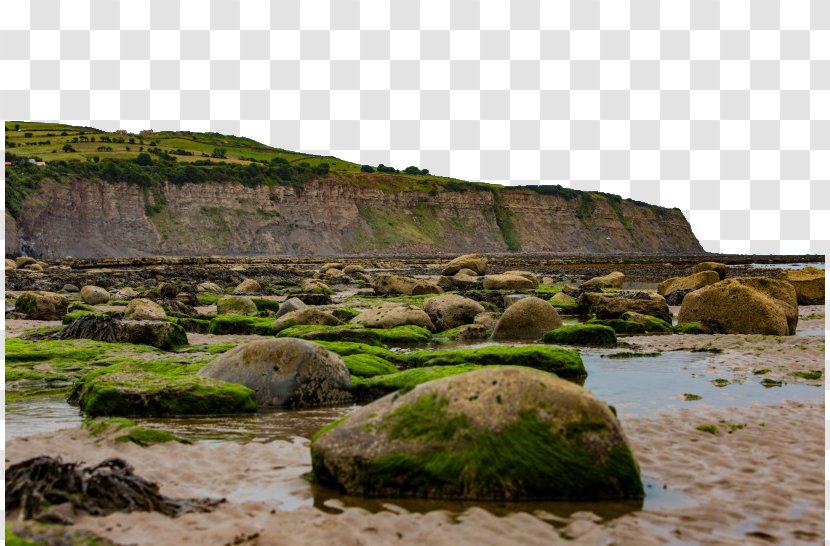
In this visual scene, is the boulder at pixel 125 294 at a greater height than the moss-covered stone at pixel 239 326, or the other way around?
the boulder at pixel 125 294

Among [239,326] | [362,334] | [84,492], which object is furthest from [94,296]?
[84,492]

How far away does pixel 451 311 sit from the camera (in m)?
22.7

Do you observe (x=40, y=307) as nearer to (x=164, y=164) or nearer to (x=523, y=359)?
(x=523, y=359)

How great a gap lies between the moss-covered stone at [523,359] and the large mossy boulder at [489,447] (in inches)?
248

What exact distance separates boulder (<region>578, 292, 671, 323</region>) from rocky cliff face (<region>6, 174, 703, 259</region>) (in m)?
74.0

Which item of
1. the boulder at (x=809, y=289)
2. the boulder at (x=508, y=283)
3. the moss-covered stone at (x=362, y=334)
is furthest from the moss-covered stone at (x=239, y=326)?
the boulder at (x=809, y=289)

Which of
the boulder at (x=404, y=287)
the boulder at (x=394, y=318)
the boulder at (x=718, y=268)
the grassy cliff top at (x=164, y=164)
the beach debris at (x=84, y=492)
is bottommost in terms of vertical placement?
the beach debris at (x=84, y=492)

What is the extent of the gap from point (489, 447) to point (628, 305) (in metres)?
17.9

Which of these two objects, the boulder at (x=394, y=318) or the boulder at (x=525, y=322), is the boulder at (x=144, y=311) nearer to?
the boulder at (x=394, y=318)

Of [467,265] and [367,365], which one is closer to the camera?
[367,365]

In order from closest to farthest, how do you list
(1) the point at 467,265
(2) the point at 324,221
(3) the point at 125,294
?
(3) the point at 125,294 < (1) the point at 467,265 < (2) the point at 324,221

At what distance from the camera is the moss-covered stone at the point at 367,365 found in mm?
13469

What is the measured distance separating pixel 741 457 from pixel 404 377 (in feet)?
17.1

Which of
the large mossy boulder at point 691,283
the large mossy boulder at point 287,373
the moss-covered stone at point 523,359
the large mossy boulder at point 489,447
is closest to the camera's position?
the large mossy boulder at point 489,447
